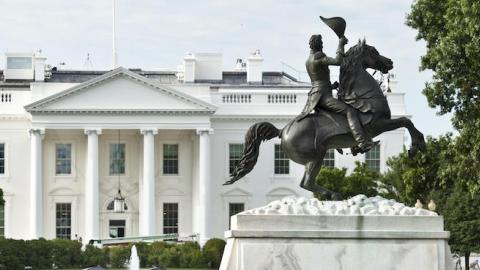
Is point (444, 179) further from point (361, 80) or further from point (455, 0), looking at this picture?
point (361, 80)

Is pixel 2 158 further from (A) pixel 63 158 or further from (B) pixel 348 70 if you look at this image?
(B) pixel 348 70

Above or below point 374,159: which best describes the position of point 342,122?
below

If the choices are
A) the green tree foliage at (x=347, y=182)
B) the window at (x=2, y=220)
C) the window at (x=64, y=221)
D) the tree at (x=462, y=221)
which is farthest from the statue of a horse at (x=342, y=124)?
the window at (x=2, y=220)

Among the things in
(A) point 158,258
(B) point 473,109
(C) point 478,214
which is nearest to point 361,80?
(B) point 473,109

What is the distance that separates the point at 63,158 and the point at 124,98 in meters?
5.67

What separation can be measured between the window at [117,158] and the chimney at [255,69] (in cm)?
1035

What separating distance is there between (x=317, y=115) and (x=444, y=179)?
703 inches

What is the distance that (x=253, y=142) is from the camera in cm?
2019

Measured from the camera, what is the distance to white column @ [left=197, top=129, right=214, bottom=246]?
8150cm

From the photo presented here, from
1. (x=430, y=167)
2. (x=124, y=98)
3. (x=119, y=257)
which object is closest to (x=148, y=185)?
(x=124, y=98)

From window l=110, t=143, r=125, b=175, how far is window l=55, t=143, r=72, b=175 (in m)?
2.46

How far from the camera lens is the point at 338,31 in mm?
19969

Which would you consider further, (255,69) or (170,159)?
(255,69)

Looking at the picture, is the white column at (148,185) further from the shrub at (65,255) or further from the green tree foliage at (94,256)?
the shrub at (65,255)
